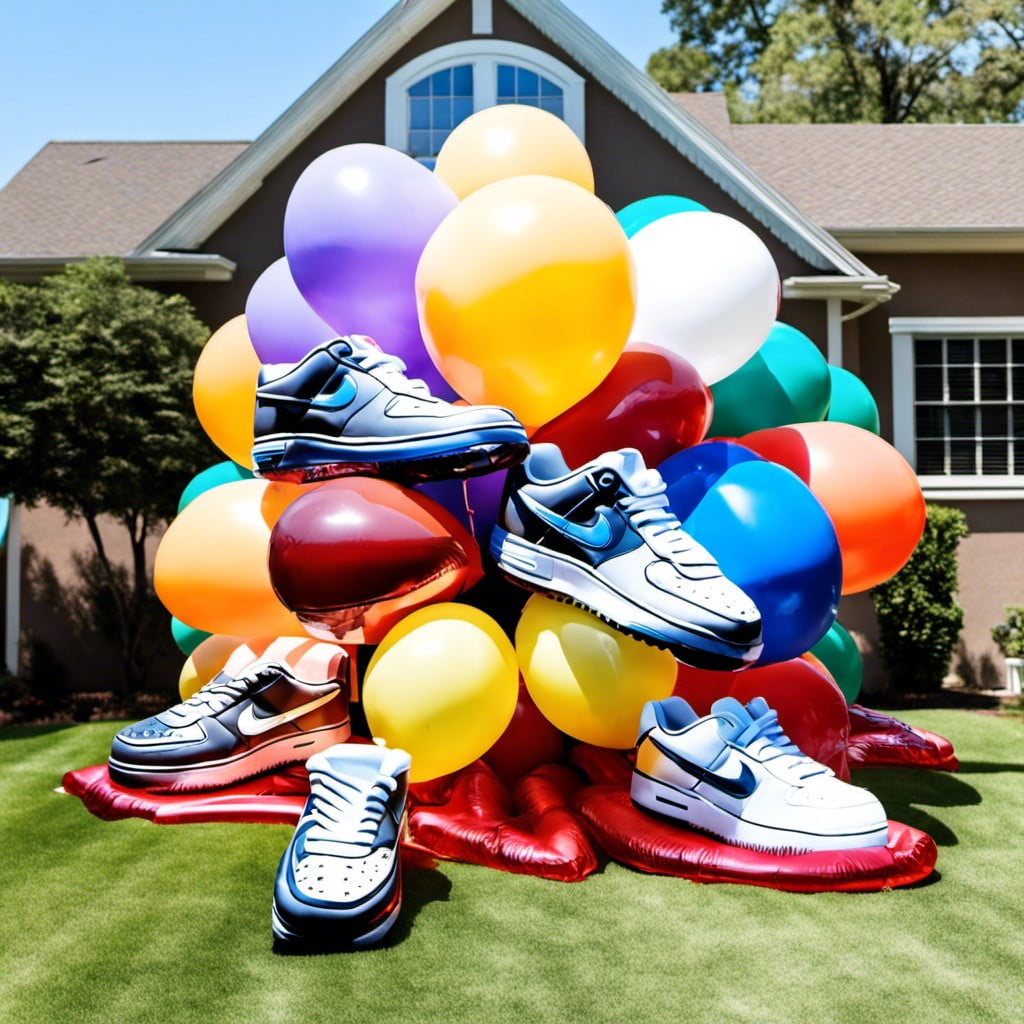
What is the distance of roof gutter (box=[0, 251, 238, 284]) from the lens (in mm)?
8273

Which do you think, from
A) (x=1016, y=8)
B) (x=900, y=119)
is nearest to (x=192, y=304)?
(x=900, y=119)

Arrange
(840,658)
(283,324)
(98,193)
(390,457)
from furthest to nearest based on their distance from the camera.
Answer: (98,193) → (840,658) → (283,324) → (390,457)

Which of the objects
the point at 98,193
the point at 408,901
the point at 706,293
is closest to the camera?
the point at 408,901

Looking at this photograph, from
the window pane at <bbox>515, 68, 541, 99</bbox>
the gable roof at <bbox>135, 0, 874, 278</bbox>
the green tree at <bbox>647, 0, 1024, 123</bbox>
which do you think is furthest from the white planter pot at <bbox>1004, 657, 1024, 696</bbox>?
the green tree at <bbox>647, 0, 1024, 123</bbox>

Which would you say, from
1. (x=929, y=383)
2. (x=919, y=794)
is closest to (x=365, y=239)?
(x=919, y=794)

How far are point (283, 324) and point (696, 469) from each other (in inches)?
73.5

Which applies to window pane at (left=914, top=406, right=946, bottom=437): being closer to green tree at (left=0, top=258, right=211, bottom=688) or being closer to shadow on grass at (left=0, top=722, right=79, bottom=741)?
green tree at (left=0, top=258, right=211, bottom=688)

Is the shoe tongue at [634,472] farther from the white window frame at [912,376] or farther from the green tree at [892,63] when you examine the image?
the green tree at [892,63]

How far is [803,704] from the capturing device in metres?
3.83

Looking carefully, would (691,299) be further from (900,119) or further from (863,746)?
(900,119)

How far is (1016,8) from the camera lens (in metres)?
18.2

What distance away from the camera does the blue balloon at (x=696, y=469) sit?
3613 mm

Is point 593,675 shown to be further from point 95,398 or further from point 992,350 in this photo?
point 992,350

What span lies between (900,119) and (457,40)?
1327 cm
